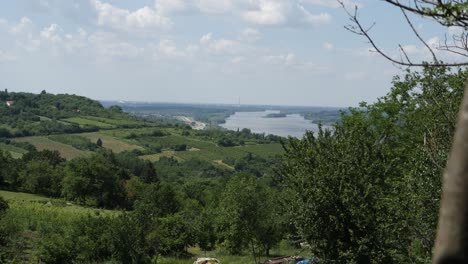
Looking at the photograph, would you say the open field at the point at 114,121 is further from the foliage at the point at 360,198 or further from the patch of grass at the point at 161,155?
the foliage at the point at 360,198

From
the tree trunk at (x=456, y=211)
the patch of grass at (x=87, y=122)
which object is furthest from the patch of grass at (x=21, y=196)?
the patch of grass at (x=87, y=122)

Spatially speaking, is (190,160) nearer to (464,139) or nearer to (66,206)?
(66,206)

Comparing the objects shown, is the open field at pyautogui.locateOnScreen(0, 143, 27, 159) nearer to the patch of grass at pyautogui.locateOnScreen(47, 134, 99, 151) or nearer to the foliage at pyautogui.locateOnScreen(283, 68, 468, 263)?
the patch of grass at pyautogui.locateOnScreen(47, 134, 99, 151)

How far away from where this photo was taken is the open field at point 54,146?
12438cm

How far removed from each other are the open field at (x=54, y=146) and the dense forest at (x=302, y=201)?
41.0 metres

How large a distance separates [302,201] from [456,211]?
15.0 metres

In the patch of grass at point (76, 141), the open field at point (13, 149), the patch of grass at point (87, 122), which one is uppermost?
the patch of grass at point (87, 122)

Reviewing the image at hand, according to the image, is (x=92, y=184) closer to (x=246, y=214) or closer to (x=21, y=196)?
(x=21, y=196)

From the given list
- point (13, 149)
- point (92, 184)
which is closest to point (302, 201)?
point (92, 184)

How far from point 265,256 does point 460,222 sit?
4014 cm

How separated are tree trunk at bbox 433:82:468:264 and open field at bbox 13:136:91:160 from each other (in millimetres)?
123950

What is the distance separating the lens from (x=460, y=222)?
2.20 m

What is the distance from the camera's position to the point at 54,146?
132 meters

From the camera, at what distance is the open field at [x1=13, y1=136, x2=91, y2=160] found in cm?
12438
